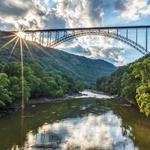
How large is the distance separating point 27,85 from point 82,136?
51791 mm

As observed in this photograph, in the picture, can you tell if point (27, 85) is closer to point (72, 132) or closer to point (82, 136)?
point (72, 132)

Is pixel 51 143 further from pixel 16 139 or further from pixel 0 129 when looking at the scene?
pixel 0 129

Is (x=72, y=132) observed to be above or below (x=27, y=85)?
below

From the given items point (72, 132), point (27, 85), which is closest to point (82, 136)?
point (72, 132)

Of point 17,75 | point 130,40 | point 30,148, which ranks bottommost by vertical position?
point 30,148

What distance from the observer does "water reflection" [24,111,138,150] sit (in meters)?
51.9

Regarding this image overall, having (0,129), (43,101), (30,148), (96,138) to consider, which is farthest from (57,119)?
(43,101)

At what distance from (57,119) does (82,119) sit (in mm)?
5016

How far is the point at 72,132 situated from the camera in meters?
62.2

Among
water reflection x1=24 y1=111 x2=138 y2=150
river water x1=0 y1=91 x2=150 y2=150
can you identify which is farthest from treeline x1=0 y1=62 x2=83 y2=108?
water reflection x1=24 y1=111 x2=138 y2=150

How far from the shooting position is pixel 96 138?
189 feet

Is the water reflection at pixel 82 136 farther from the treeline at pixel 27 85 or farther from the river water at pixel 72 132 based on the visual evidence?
the treeline at pixel 27 85

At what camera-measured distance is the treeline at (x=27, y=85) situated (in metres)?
82.8

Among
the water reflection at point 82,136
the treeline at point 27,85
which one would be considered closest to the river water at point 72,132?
the water reflection at point 82,136
